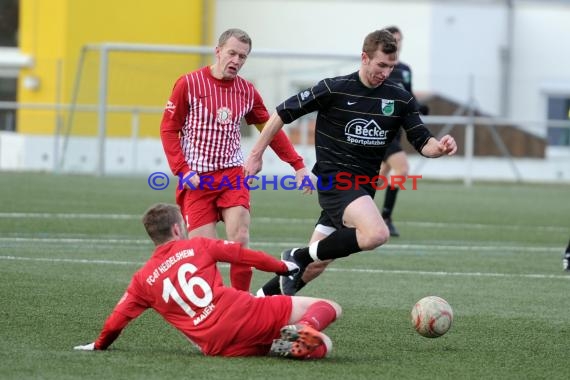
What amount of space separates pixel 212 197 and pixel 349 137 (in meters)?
1.00

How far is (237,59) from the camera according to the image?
26.4 ft

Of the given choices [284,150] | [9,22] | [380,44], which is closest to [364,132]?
[380,44]

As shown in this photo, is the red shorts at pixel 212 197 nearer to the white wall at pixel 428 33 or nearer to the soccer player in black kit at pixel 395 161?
the soccer player in black kit at pixel 395 161

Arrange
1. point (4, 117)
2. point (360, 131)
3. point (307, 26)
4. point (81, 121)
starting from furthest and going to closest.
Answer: point (307, 26) < point (4, 117) < point (81, 121) < point (360, 131)

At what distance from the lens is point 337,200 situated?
25.9 feet

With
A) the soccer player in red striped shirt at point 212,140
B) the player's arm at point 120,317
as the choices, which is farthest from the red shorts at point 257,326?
the soccer player in red striped shirt at point 212,140

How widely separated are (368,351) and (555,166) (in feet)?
78.8

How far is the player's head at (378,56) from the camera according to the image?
7.77 m

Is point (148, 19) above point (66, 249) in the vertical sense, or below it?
above

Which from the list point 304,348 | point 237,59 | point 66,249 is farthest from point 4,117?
point 304,348

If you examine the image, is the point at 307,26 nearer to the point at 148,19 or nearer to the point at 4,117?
the point at 148,19

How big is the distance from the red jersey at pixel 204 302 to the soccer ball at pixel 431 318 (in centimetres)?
97

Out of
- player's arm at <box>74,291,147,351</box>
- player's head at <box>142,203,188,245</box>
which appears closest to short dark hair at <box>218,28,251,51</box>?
player's head at <box>142,203,188,245</box>

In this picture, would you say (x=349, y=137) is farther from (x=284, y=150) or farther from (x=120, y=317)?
(x=120, y=317)
